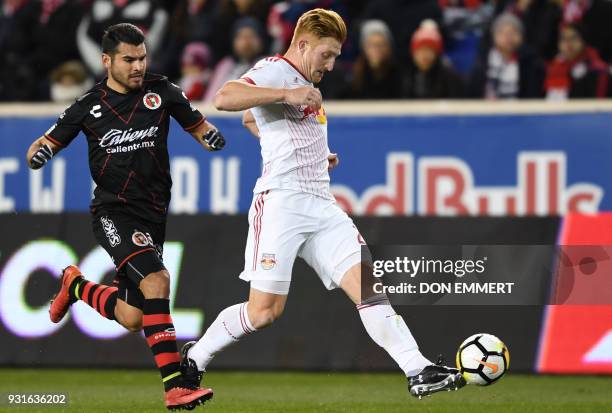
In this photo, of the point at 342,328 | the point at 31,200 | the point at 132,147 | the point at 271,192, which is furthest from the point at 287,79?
the point at 31,200

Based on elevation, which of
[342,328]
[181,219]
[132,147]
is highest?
[132,147]

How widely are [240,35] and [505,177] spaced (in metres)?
3.26

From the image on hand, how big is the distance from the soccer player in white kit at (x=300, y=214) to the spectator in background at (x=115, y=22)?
297 inches

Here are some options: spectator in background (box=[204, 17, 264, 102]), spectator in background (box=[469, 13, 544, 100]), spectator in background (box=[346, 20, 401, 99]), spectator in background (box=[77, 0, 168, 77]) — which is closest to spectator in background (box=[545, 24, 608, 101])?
spectator in background (box=[469, 13, 544, 100])

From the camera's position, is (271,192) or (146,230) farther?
(146,230)

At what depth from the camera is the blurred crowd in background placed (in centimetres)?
1334

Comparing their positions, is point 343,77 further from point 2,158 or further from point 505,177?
point 2,158

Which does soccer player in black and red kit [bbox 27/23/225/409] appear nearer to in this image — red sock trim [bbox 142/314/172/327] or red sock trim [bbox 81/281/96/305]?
red sock trim [bbox 142/314/172/327]

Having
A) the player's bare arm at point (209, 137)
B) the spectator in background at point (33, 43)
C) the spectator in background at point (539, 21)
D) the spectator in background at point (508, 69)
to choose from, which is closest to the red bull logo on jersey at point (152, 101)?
the player's bare arm at point (209, 137)

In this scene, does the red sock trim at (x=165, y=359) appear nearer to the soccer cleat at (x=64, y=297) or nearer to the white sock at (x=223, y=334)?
the white sock at (x=223, y=334)

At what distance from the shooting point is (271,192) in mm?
7504

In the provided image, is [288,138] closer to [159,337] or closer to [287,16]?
[159,337]

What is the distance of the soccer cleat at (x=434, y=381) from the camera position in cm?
716

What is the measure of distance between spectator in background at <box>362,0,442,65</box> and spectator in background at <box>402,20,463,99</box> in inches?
15.5
